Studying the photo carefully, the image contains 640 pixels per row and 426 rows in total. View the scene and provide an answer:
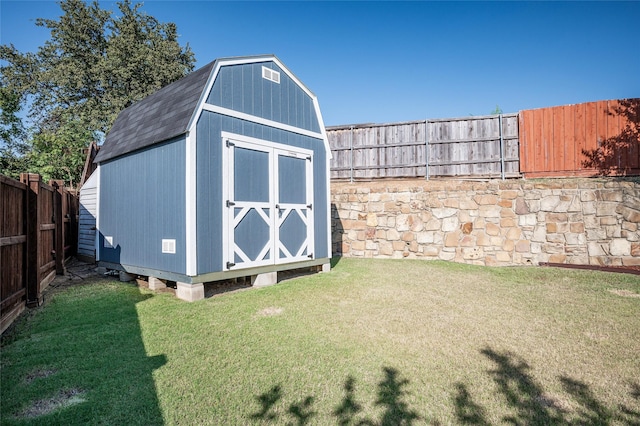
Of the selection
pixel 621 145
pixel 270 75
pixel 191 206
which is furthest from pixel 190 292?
pixel 621 145

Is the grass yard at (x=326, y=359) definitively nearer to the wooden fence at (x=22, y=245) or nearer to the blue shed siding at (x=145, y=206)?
the wooden fence at (x=22, y=245)

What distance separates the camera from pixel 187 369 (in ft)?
9.82

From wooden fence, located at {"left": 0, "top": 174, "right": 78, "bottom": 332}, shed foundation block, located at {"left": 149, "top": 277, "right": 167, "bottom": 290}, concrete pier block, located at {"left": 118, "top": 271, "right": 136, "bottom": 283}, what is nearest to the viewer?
wooden fence, located at {"left": 0, "top": 174, "right": 78, "bottom": 332}

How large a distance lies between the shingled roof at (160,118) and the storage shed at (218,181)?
0.10ft

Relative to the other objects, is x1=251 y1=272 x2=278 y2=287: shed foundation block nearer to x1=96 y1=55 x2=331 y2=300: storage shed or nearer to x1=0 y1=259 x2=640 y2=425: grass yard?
x1=96 y1=55 x2=331 y2=300: storage shed

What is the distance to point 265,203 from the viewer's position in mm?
6336

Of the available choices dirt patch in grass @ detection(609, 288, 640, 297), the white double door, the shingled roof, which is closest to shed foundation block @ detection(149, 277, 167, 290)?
the white double door

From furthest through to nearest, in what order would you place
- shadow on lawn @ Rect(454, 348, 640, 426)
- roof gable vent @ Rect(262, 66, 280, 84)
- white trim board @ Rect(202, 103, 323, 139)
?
roof gable vent @ Rect(262, 66, 280, 84) → white trim board @ Rect(202, 103, 323, 139) → shadow on lawn @ Rect(454, 348, 640, 426)

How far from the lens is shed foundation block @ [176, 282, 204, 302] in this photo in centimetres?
518

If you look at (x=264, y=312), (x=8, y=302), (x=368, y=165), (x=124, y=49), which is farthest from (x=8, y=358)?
(x=124, y=49)

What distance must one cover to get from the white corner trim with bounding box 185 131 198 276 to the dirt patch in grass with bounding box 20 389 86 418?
2606mm

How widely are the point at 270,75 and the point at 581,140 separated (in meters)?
8.51

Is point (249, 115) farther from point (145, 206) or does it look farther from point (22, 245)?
point (22, 245)

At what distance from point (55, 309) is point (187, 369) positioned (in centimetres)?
306
